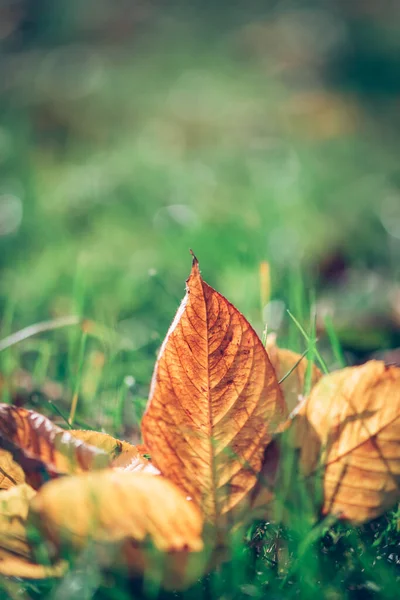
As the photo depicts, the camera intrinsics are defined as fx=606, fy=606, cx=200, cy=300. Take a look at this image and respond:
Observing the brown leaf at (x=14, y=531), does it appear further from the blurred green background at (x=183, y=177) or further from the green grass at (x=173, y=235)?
the blurred green background at (x=183, y=177)

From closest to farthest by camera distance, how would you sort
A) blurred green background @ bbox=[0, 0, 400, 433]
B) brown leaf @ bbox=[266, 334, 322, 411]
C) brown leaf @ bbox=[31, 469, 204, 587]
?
brown leaf @ bbox=[31, 469, 204, 587] < brown leaf @ bbox=[266, 334, 322, 411] < blurred green background @ bbox=[0, 0, 400, 433]

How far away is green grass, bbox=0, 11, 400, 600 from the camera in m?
0.64

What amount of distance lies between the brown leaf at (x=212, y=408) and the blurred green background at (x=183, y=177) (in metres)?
0.28

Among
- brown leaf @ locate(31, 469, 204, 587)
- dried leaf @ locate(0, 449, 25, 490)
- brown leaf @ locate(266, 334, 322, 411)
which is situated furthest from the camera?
brown leaf @ locate(266, 334, 322, 411)

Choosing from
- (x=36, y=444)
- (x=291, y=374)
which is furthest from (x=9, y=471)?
(x=291, y=374)

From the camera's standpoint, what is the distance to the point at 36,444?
23.8 inches

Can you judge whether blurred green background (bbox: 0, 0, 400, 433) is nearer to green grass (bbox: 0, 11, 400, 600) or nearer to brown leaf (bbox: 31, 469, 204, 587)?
green grass (bbox: 0, 11, 400, 600)

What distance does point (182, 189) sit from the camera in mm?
2900

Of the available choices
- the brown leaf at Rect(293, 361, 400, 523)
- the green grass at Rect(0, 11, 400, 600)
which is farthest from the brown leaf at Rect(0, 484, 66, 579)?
the brown leaf at Rect(293, 361, 400, 523)

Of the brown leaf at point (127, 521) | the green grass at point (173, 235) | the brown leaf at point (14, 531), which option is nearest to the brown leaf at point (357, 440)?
the green grass at point (173, 235)

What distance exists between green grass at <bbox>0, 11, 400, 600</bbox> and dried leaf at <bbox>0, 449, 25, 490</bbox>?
100 millimetres

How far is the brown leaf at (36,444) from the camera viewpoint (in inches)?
23.4

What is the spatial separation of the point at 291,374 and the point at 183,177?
8.01ft

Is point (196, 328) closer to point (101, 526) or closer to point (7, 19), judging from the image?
point (101, 526)
